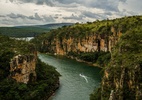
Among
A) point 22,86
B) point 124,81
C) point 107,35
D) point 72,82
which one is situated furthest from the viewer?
point 107,35

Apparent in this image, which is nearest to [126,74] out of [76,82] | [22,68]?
[22,68]

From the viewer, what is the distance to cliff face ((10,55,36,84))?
42562mm

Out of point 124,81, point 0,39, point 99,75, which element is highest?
point 0,39

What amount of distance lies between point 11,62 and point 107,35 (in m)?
40.9

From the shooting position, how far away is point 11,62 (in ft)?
139

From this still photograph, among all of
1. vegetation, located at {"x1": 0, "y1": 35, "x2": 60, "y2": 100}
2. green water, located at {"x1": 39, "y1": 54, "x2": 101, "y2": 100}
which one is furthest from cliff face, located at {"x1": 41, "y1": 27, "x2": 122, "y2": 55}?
vegetation, located at {"x1": 0, "y1": 35, "x2": 60, "y2": 100}

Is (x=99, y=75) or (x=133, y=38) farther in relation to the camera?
(x=99, y=75)

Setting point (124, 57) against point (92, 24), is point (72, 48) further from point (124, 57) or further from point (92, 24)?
point (124, 57)

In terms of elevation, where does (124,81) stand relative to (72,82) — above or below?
above

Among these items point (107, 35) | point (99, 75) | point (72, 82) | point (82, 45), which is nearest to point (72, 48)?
point (82, 45)

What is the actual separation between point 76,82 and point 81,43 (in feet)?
117

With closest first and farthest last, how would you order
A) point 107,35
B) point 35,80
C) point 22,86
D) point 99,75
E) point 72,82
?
point 22,86, point 35,80, point 72,82, point 99,75, point 107,35

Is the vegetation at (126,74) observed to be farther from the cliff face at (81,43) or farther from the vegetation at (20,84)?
the cliff face at (81,43)

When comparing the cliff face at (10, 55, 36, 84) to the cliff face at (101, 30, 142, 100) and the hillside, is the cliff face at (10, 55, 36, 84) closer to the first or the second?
the hillside
